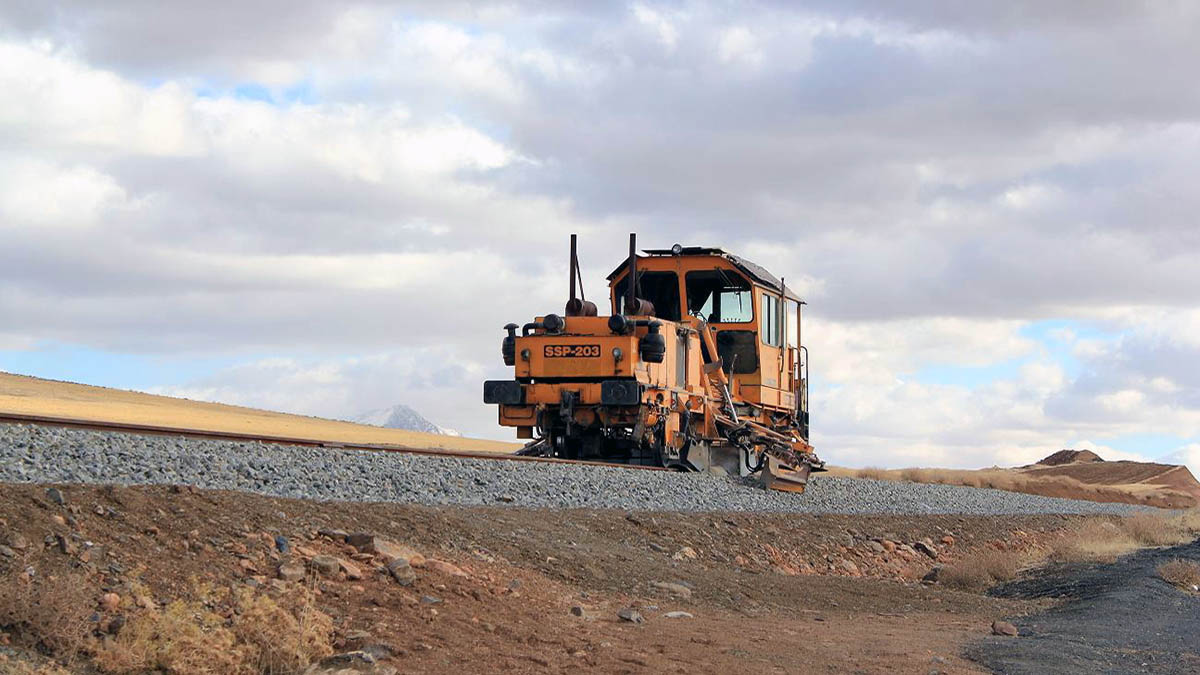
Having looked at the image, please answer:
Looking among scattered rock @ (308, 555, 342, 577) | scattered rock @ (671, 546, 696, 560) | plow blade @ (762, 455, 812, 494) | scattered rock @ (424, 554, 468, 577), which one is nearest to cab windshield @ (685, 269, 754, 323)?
plow blade @ (762, 455, 812, 494)

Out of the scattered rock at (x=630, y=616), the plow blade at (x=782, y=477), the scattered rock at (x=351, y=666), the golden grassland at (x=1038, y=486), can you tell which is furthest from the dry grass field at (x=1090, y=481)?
the scattered rock at (x=351, y=666)

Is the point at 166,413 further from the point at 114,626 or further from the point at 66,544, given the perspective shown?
the point at 114,626

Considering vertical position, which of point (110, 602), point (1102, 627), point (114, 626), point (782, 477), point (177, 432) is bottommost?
point (1102, 627)

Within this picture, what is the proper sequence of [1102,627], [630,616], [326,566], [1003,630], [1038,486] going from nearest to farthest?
[326,566] < [630,616] < [1003,630] < [1102,627] < [1038,486]

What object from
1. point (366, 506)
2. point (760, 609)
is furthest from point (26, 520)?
point (760, 609)

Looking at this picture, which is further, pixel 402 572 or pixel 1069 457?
pixel 1069 457

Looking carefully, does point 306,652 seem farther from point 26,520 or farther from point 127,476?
point 127,476

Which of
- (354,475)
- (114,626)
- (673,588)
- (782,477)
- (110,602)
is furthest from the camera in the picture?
(782,477)

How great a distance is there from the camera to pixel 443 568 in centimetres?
1048

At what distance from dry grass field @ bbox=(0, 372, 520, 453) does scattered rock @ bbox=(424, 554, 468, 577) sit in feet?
87.8

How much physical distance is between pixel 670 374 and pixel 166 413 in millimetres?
28091

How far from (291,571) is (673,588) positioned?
13.3ft

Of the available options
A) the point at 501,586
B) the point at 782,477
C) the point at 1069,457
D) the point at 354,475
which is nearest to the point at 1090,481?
the point at 1069,457

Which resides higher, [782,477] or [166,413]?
[166,413]
